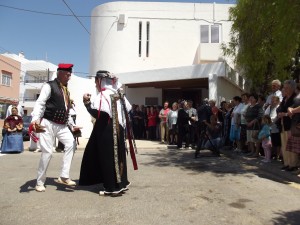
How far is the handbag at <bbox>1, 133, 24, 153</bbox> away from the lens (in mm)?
11047

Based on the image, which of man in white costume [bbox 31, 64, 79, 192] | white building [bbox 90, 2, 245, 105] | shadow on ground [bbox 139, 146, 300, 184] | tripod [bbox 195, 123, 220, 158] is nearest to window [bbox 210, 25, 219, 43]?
white building [bbox 90, 2, 245, 105]

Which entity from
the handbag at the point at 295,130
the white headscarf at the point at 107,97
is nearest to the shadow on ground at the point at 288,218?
the handbag at the point at 295,130

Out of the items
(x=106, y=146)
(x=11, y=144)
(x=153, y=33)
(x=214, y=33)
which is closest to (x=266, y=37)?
(x=106, y=146)

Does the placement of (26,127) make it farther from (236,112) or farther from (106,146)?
(106,146)

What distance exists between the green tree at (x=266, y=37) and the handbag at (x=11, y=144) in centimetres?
811

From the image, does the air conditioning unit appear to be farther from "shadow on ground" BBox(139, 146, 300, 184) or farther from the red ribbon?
the red ribbon

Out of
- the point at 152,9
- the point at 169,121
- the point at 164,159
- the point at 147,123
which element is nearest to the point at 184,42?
the point at 152,9

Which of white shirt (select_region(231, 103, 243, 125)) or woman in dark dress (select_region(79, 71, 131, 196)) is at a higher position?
white shirt (select_region(231, 103, 243, 125))

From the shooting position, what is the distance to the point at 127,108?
5906 mm

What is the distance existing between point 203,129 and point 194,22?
13.6 meters

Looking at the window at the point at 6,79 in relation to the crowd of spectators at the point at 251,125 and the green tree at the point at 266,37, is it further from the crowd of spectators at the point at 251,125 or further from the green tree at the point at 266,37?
the green tree at the point at 266,37

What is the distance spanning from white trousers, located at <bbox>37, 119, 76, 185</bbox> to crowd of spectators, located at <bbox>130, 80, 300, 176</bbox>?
4.16m

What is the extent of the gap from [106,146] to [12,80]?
1641 inches

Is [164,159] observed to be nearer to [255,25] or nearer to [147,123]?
[255,25]
